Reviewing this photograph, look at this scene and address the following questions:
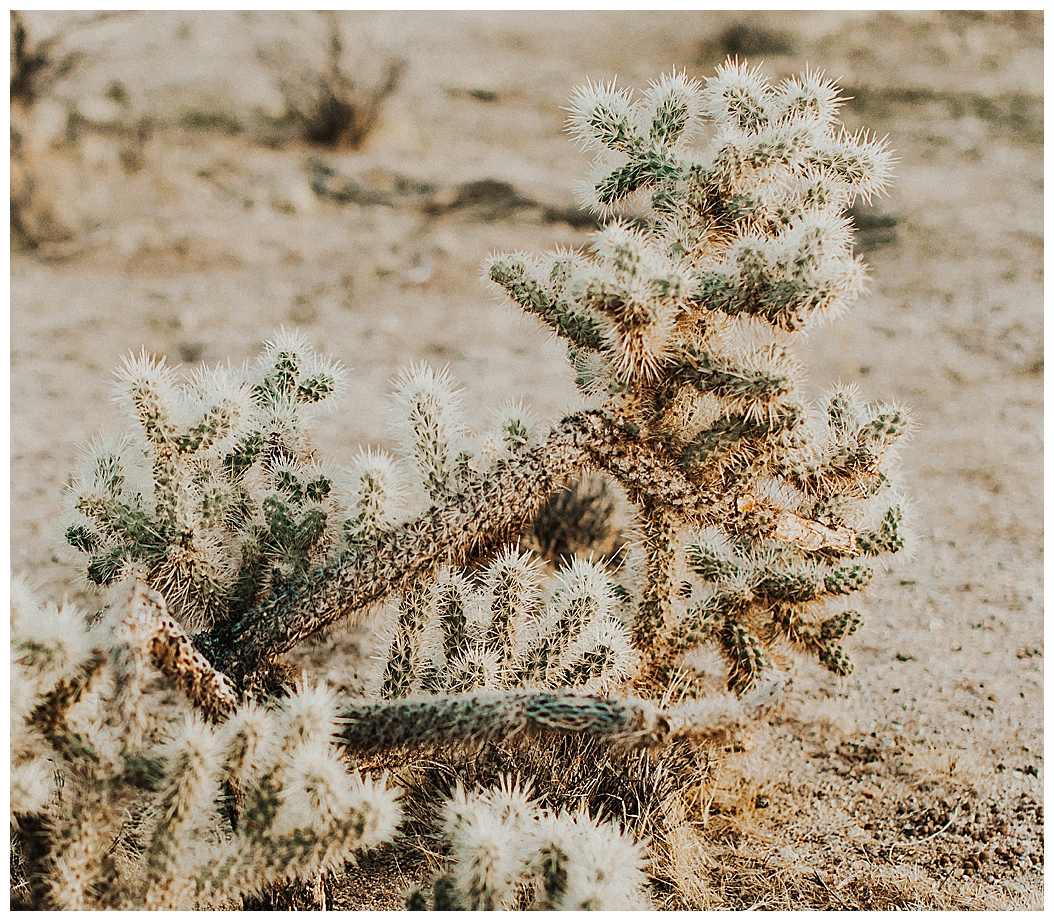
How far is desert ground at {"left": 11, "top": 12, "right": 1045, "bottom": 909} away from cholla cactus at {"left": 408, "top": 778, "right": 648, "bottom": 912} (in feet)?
1.80

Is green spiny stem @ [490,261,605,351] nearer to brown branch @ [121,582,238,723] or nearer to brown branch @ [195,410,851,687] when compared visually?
brown branch @ [195,410,851,687]

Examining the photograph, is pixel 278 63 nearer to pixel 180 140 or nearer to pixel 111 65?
pixel 180 140

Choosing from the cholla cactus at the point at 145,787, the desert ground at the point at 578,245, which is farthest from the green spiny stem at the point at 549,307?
the cholla cactus at the point at 145,787

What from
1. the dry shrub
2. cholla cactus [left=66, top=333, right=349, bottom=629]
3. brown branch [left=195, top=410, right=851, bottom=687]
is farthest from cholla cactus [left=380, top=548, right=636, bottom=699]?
the dry shrub

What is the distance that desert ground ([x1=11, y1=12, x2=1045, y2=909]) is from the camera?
2432 mm

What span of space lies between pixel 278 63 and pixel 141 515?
24.5 feet

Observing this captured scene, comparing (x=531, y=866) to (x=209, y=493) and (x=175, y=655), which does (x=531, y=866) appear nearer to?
(x=175, y=655)

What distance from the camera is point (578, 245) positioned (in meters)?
6.19

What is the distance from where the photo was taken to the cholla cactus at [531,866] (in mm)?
1546

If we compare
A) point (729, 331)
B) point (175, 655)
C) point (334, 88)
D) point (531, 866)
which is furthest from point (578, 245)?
point (531, 866)

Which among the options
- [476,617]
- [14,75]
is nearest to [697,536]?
[476,617]

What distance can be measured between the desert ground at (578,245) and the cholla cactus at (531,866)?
0.55 m

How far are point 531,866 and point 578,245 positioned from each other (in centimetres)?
511

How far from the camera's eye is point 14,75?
639 centimetres
